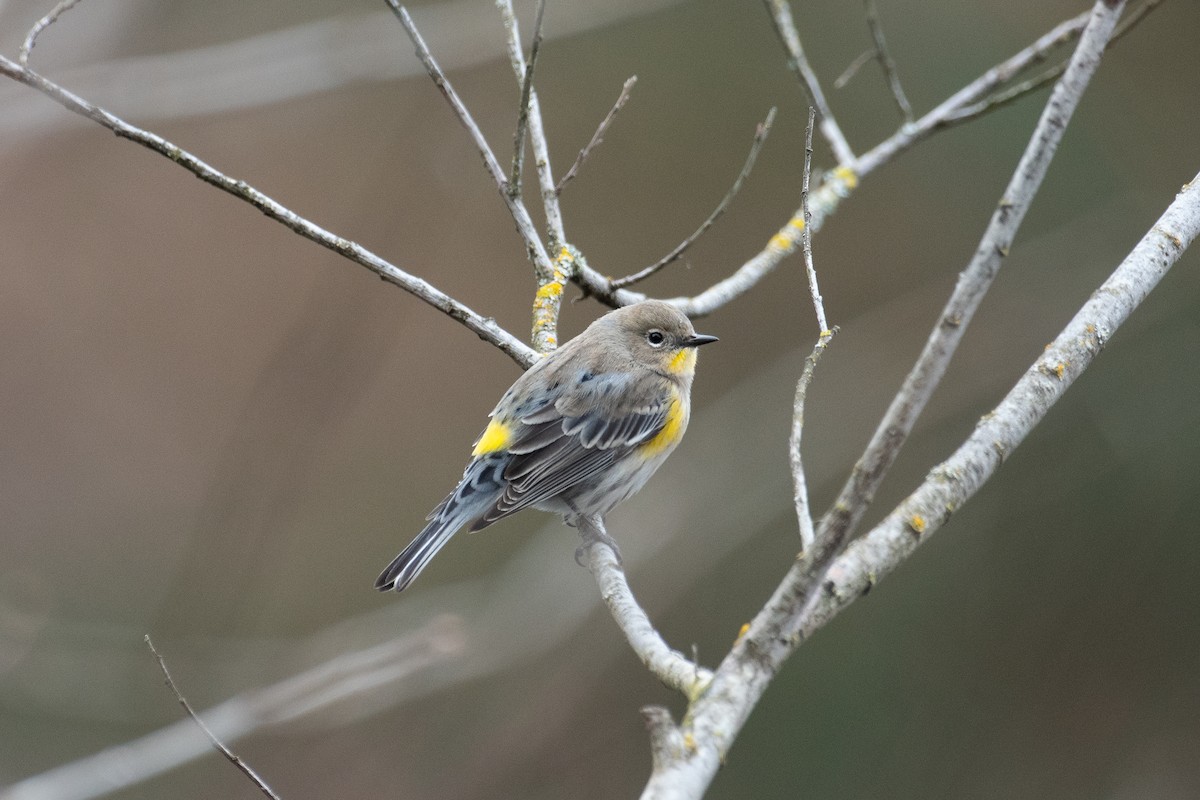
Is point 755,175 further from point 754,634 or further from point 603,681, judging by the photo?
point 754,634

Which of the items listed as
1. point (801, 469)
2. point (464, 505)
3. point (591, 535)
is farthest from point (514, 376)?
point (801, 469)

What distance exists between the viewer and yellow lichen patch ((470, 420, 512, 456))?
520 centimetres

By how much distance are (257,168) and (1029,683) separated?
7.33 metres

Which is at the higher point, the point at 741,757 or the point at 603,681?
A: the point at 603,681

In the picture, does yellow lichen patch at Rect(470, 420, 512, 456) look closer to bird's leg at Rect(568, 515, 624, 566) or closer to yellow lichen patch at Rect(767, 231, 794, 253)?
bird's leg at Rect(568, 515, 624, 566)

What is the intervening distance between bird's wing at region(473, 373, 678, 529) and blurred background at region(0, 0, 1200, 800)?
1.78 metres

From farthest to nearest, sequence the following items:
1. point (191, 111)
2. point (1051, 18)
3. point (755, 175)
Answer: point (755, 175), point (1051, 18), point (191, 111)

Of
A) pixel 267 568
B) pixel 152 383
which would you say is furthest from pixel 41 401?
pixel 267 568

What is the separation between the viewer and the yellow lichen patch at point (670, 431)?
5438mm

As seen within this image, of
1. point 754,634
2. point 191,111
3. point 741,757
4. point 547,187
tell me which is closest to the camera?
point 754,634

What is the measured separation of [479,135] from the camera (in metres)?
4.27

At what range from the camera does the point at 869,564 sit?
2463mm

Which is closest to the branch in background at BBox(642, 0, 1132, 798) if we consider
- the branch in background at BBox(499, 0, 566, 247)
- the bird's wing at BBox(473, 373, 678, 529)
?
the branch in background at BBox(499, 0, 566, 247)

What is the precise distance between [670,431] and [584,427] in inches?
19.6
